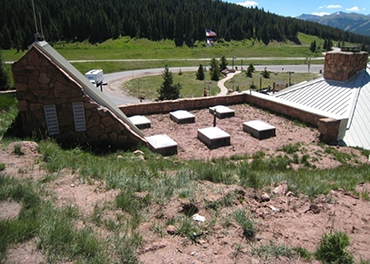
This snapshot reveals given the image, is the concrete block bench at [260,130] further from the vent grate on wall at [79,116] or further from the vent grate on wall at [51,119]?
the vent grate on wall at [51,119]

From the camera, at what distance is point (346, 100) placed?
40.7ft

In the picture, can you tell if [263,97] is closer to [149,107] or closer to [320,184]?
[149,107]

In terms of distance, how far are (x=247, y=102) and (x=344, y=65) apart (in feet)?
15.5

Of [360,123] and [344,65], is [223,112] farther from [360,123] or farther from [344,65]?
[344,65]

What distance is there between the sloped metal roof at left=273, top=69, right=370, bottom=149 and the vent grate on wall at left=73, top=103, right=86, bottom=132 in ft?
27.3

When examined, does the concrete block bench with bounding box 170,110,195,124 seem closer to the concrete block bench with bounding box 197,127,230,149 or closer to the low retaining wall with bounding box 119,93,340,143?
the low retaining wall with bounding box 119,93,340,143

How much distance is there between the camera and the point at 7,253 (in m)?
2.95

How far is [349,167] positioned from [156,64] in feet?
182

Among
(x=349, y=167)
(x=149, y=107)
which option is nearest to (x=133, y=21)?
(x=149, y=107)

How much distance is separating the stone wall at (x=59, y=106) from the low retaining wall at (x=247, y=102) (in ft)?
13.1

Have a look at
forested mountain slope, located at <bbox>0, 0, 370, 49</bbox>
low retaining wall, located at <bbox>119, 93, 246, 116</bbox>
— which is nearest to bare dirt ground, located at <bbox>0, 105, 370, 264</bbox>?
low retaining wall, located at <bbox>119, 93, 246, 116</bbox>

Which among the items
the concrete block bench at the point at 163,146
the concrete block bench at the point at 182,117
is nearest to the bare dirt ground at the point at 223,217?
the concrete block bench at the point at 163,146

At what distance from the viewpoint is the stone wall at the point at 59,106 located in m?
7.54

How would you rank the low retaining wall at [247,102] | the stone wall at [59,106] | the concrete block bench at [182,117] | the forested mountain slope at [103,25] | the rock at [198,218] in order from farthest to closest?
the forested mountain slope at [103,25]
the concrete block bench at [182,117]
the low retaining wall at [247,102]
the stone wall at [59,106]
the rock at [198,218]
